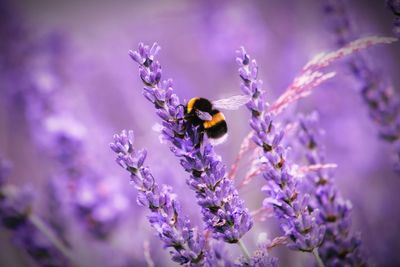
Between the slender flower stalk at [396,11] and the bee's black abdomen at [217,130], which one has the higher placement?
the slender flower stalk at [396,11]

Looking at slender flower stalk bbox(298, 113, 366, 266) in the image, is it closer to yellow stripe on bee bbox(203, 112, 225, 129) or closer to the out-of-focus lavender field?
the out-of-focus lavender field

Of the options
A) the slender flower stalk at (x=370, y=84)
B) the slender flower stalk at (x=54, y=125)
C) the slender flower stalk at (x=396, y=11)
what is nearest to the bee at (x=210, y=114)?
the slender flower stalk at (x=396, y=11)

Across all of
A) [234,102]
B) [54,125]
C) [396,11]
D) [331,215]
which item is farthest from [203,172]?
[54,125]

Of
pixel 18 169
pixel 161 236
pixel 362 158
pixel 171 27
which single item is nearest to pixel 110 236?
pixel 161 236

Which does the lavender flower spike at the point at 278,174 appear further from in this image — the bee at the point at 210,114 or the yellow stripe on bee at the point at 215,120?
the yellow stripe on bee at the point at 215,120

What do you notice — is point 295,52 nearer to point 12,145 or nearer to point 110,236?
point 110,236

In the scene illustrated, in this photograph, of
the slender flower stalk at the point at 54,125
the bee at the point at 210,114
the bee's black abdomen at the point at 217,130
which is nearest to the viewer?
the bee at the point at 210,114

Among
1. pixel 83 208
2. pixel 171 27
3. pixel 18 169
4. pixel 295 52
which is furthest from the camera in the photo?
pixel 171 27
